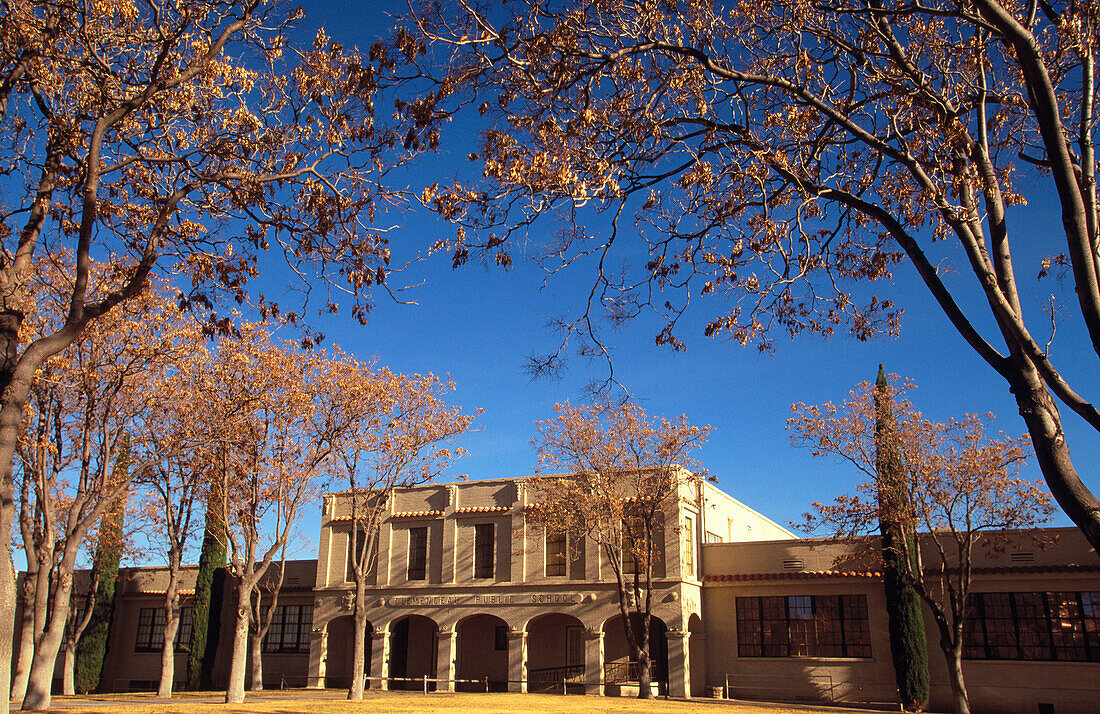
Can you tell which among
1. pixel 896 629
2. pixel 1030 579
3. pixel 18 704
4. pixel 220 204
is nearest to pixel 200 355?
pixel 18 704

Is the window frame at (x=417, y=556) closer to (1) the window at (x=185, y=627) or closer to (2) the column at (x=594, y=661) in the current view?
(2) the column at (x=594, y=661)

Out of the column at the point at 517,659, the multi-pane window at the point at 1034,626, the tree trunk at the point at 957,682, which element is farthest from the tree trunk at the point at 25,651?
the multi-pane window at the point at 1034,626

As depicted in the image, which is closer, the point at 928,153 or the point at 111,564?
the point at 928,153

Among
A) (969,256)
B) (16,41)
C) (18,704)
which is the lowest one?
(18,704)

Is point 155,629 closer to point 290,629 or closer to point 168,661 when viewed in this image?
point 290,629

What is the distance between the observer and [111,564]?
36.2m

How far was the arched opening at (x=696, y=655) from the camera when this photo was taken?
29.9 meters

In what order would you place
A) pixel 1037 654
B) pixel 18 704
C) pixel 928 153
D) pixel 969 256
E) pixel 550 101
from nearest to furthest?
pixel 969 256 < pixel 550 101 < pixel 928 153 < pixel 18 704 < pixel 1037 654

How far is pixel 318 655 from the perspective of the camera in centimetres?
3438

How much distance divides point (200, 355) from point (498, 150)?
16.0 metres

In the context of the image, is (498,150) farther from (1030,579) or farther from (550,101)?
(1030,579)

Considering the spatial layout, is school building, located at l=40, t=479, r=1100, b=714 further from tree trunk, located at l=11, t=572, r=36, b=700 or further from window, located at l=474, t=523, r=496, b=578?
tree trunk, located at l=11, t=572, r=36, b=700

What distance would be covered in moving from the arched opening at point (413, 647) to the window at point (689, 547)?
11.1 m

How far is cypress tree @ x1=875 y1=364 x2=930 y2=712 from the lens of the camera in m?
24.4
